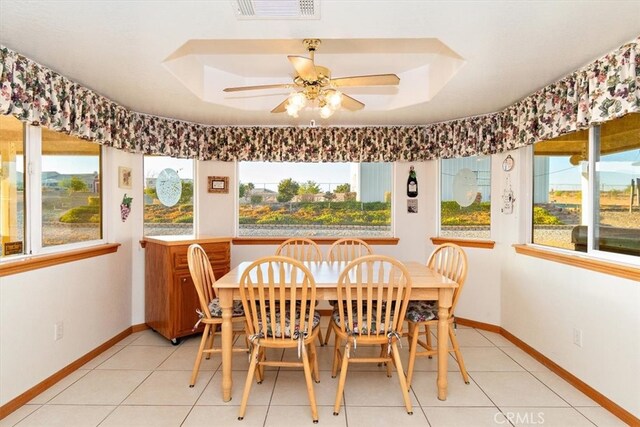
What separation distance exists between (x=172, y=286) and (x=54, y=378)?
3.47 ft

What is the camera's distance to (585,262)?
2.44m

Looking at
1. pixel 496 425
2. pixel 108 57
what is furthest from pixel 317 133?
pixel 496 425

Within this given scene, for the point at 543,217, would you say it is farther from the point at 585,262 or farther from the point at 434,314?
the point at 434,314

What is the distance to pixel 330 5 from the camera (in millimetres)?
1744

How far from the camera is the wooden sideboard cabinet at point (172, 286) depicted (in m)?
3.26

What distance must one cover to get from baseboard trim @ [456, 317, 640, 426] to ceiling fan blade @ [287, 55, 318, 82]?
111 inches

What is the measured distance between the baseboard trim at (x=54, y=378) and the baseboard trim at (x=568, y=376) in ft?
12.1

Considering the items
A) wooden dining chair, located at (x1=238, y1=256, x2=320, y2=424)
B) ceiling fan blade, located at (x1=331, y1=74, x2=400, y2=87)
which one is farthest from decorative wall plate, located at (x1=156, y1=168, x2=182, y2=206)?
ceiling fan blade, located at (x1=331, y1=74, x2=400, y2=87)

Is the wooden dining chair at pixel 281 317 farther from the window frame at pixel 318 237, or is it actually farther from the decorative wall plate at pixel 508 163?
the decorative wall plate at pixel 508 163

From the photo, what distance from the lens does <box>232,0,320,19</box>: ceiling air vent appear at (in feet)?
5.64

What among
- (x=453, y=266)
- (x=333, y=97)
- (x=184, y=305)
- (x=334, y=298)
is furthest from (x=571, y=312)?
(x=184, y=305)

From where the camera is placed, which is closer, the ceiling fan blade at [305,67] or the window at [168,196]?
the ceiling fan blade at [305,67]

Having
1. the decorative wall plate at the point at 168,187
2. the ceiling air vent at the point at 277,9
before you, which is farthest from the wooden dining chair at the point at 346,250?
the ceiling air vent at the point at 277,9

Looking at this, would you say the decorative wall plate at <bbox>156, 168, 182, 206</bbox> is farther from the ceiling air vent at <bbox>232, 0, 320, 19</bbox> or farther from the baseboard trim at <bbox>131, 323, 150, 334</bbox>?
the ceiling air vent at <bbox>232, 0, 320, 19</bbox>
